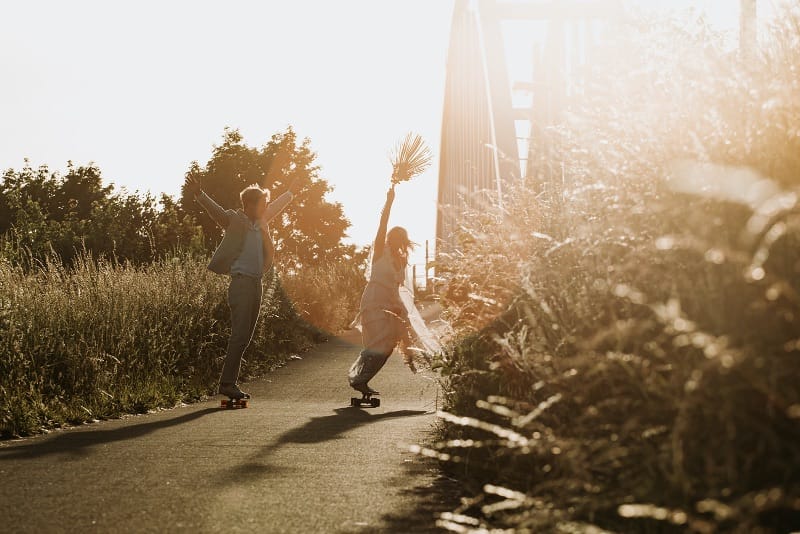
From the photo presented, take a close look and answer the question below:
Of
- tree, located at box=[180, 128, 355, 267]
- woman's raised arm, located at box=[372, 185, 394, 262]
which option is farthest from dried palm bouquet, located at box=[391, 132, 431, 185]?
tree, located at box=[180, 128, 355, 267]

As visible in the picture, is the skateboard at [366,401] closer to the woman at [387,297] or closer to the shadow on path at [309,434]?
the woman at [387,297]

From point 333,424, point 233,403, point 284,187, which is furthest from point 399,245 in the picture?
point 284,187

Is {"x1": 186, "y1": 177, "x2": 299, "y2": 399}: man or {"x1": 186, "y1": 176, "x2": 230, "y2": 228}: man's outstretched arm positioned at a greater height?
{"x1": 186, "y1": 176, "x2": 230, "y2": 228}: man's outstretched arm

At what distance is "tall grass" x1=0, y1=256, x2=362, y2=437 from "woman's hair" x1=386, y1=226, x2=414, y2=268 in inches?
88.1


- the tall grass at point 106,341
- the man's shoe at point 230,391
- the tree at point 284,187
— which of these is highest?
the tree at point 284,187

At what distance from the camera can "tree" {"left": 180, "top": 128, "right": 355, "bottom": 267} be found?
49844mm

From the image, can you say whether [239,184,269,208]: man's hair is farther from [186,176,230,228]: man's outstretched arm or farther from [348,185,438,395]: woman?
[348,185,438,395]: woman

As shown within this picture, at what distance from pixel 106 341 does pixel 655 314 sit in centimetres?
666

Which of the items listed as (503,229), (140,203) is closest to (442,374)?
(503,229)

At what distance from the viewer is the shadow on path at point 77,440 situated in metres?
5.96

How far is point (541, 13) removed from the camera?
55.9 ft

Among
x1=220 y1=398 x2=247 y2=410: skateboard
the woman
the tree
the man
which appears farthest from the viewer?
the tree

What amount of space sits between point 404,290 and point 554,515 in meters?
7.31

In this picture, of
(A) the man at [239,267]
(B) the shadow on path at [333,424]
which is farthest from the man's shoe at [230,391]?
(B) the shadow on path at [333,424]
